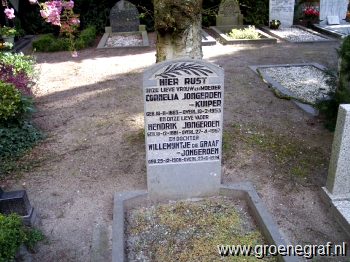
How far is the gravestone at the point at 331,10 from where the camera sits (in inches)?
581

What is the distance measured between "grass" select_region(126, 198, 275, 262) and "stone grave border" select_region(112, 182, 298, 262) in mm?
85

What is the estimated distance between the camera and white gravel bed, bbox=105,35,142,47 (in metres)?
12.5

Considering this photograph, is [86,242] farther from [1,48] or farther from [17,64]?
[1,48]

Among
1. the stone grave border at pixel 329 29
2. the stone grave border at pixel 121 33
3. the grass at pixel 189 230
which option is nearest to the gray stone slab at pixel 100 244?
the grass at pixel 189 230

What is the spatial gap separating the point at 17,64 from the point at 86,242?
516 cm

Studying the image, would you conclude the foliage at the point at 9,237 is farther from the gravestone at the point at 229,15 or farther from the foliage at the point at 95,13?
the foliage at the point at 95,13

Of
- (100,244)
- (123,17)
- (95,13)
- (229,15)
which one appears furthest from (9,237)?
(95,13)

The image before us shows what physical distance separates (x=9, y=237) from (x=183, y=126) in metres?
1.84

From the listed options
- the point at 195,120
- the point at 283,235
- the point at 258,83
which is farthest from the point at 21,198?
the point at 258,83

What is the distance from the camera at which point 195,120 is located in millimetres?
3521

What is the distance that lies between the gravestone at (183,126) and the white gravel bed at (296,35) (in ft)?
33.2

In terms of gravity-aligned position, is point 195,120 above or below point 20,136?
above

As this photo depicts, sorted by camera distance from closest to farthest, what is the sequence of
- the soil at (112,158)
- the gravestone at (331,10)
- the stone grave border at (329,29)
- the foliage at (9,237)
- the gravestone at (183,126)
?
the foliage at (9,237)
the gravestone at (183,126)
the soil at (112,158)
the stone grave border at (329,29)
the gravestone at (331,10)

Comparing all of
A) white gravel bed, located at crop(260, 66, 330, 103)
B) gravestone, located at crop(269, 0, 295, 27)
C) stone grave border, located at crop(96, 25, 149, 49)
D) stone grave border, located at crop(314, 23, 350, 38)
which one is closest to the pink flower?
white gravel bed, located at crop(260, 66, 330, 103)
